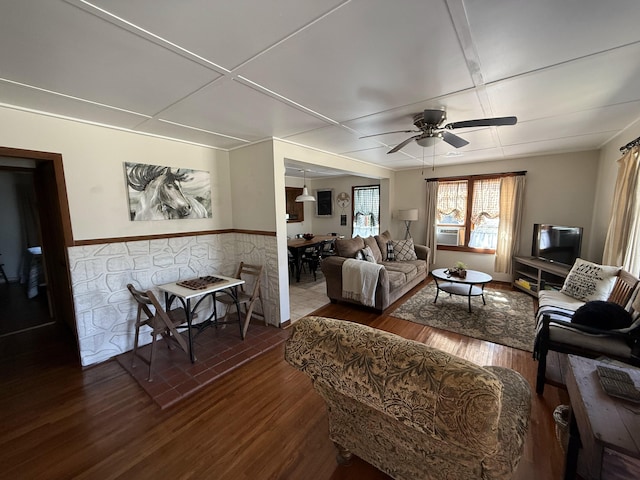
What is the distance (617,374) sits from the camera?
55.7 inches

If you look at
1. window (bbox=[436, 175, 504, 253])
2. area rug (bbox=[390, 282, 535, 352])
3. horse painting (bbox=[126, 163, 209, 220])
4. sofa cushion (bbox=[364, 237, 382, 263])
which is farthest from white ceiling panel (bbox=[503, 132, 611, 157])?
horse painting (bbox=[126, 163, 209, 220])

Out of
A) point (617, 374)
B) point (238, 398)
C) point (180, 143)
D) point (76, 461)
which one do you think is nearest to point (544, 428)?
point (617, 374)

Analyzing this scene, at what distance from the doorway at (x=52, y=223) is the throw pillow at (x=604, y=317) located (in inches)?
182

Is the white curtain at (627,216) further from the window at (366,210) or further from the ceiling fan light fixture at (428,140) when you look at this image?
the window at (366,210)

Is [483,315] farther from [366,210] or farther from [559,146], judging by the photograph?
[366,210]

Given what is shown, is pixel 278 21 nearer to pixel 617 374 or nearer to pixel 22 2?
pixel 22 2

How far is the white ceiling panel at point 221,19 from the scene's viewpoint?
1.02m

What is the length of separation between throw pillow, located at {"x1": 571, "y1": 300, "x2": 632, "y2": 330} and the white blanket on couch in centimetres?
201

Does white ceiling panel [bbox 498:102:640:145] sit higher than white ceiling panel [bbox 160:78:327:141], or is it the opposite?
white ceiling panel [bbox 498:102:640:145]

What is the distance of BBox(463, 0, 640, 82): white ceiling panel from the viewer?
1.05 m

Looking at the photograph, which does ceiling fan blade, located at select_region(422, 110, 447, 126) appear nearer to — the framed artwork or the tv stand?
the tv stand

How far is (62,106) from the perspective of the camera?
2037 mm

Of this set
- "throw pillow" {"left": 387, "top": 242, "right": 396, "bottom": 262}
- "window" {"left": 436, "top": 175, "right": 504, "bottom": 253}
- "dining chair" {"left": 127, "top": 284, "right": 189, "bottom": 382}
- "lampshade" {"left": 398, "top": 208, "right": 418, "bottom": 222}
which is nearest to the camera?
"dining chair" {"left": 127, "top": 284, "right": 189, "bottom": 382}

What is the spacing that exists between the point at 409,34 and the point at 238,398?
269cm
